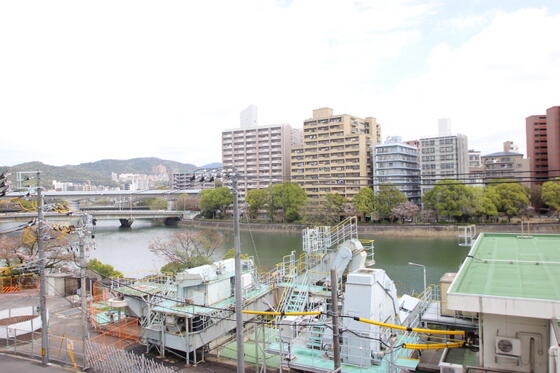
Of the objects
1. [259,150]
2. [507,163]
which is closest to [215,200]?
[259,150]

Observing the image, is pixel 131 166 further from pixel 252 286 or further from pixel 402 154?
pixel 252 286

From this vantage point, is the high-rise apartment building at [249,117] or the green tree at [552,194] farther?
the high-rise apartment building at [249,117]

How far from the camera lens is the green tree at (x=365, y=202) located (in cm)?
3838

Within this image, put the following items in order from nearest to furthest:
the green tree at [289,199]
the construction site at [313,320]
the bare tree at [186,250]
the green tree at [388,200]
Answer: the construction site at [313,320], the bare tree at [186,250], the green tree at [388,200], the green tree at [289,199]

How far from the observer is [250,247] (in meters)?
30.2

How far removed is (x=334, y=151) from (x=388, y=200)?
981 centimetres

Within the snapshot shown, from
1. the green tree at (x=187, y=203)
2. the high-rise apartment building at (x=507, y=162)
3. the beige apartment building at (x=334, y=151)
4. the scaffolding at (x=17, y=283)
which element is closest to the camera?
the scaffolding at (x=17, y=283)

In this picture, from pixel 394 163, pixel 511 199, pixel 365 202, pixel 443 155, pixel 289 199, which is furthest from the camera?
pixel 443 155

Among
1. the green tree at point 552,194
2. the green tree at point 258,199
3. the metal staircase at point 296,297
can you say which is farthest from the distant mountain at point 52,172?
the green tree at point 552,194

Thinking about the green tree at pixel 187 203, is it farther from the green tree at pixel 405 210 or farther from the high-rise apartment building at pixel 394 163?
the green tree at pixel 405 210

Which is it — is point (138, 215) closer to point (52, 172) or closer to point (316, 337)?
point (52, 172)

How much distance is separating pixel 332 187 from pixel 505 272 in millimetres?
41709

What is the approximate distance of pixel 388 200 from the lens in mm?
38469

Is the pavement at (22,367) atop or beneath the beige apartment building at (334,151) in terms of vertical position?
beneath
